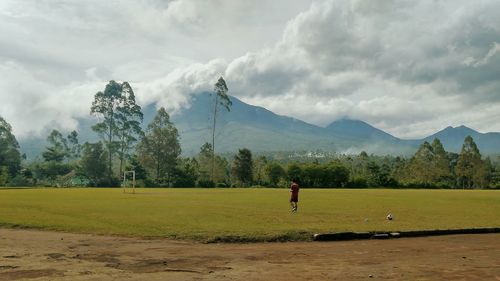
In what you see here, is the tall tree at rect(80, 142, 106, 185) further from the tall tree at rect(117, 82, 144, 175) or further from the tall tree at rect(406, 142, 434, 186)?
the tall tree at rect(406, 142, 434, 186)

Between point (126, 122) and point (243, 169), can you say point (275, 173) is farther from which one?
point (126, 122)

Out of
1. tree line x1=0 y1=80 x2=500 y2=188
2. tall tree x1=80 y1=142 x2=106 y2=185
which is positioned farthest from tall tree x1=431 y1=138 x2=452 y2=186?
tall tree x1=80 y1=142 x2=106 y2=185

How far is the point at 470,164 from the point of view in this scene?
352 ft

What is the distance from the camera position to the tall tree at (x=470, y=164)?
106 m

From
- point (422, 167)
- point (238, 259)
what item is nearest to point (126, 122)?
point (422, 167)

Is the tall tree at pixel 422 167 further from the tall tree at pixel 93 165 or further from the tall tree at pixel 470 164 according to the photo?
the tall tree at pixel 93 165

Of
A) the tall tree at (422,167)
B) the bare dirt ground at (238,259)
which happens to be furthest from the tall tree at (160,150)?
the bare dirt ground at (238,259)

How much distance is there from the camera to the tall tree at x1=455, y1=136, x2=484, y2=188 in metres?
106

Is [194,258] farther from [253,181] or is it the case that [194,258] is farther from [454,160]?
[454,160]

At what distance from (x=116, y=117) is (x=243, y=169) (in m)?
33.2

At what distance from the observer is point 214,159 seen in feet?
343

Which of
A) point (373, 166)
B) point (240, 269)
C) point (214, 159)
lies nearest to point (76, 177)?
point (214, 159)

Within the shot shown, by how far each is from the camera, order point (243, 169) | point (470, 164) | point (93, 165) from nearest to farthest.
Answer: point (243, 169), point (93, 165), point (470, 164)

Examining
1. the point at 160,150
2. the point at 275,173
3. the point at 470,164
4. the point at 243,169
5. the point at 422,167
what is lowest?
the point at 275,173
